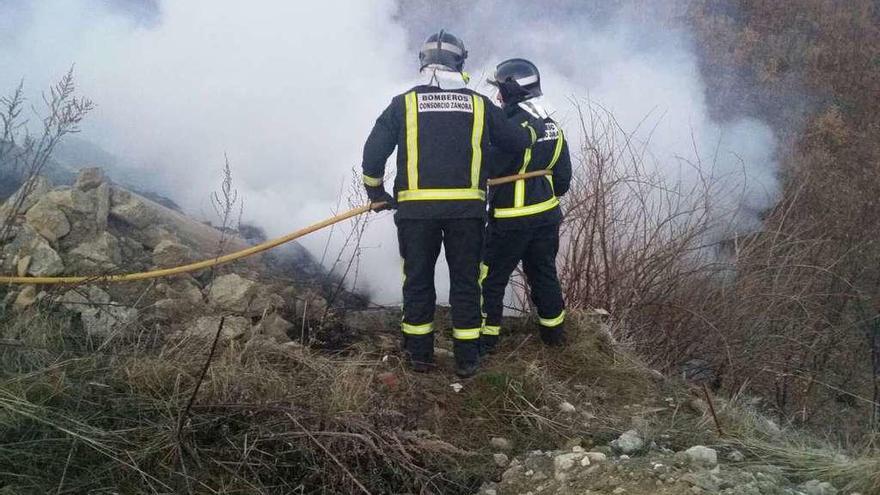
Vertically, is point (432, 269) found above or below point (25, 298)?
above

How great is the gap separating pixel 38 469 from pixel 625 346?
139 inches

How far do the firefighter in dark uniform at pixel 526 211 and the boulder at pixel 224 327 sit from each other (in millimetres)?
1423

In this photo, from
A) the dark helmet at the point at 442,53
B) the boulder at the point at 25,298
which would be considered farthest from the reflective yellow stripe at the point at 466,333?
the boulder at the point at 25,298

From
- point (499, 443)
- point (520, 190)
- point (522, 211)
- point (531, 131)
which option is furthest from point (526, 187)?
point (499, 443)

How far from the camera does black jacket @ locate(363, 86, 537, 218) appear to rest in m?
3.74

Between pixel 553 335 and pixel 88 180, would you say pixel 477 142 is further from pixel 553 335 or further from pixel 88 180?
pixel 88 180

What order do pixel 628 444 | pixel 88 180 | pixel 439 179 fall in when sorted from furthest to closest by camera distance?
pixel 88 180, pixel 439 179, pixel 628 444

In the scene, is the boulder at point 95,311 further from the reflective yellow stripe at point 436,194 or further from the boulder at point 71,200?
the reflective yellow stripe at point 436,194

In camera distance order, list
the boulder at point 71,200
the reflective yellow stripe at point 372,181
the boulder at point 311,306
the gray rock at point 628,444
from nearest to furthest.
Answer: the gray rock at point 628,444 < the reflective yellow stripe at point 372,181 < the boulder at point 71,200 < the boulder at point 311,306

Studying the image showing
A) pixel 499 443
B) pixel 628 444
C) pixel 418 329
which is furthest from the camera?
pixel 418 329

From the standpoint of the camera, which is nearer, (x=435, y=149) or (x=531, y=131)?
(x=435, y=149)

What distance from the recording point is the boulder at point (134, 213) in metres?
4.69

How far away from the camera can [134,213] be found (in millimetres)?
4746

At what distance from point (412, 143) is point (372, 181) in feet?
1.11
